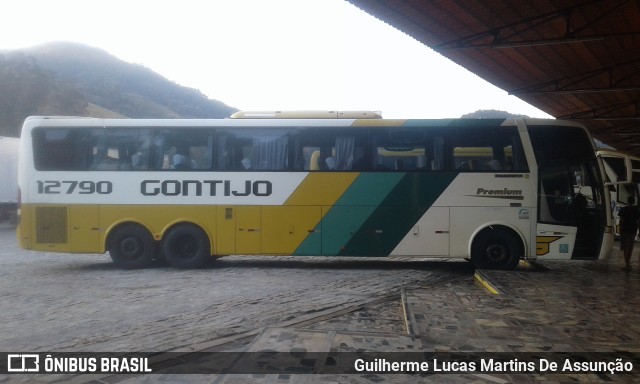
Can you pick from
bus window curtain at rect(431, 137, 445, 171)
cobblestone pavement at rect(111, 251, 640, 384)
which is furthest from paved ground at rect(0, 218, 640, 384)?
bus window curtain at rect(431, 137, 445, 171)

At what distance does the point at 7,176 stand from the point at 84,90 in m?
53.9

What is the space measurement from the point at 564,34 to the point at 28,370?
47.9 ft

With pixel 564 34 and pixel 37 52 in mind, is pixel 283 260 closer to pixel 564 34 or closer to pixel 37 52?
pixel 564 34

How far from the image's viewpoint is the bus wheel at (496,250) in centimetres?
1201

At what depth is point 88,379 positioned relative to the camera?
199 inches

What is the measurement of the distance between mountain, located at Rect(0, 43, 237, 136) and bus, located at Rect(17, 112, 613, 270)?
3687 centimetres

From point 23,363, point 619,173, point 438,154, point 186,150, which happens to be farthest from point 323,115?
point 619,173

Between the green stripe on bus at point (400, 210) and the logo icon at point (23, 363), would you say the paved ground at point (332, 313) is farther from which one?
the green stripe on bus at point (400, 210)

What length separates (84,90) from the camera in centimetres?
7519

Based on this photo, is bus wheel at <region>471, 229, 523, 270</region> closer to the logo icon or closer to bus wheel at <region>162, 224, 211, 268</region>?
bus wheel at <region>162, 224, 211, 268</region>

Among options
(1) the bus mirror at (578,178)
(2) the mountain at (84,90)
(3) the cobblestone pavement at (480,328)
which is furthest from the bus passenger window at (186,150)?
(2) the mountain at (84,90)

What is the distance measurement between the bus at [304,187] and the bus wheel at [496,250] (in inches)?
1.2

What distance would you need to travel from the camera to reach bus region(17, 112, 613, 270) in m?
12.0

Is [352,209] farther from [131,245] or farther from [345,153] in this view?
[131,245]
